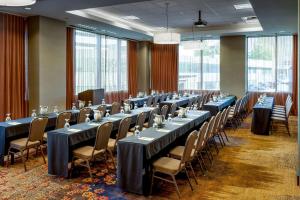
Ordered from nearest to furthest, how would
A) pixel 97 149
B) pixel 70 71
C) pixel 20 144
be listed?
1. pixel 97 149
2. pixel 20 144
3. pixel 70 71

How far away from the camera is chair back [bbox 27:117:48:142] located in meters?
5.20

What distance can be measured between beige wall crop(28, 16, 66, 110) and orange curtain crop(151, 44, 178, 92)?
666 cm

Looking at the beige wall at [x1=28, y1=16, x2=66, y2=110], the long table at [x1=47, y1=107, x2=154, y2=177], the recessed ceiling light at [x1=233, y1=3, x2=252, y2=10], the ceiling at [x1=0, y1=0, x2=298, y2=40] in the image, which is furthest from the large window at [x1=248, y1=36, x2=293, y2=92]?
the long table at [x1=47, y1=107, x2=154, y2=177]

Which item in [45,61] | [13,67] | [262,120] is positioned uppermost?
[45,61]

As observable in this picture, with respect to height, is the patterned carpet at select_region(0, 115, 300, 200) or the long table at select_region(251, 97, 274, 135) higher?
the long table at select_region(251, 97, 274, 135)

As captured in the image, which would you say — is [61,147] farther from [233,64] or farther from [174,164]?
[233,64]

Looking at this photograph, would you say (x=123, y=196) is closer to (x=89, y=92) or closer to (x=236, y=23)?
(x=89, y=92)

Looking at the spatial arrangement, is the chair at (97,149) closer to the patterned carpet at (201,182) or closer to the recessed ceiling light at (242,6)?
the patterned carpet at (201,182)

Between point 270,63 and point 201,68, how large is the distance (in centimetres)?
315

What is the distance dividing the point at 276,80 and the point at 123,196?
10.8 meters

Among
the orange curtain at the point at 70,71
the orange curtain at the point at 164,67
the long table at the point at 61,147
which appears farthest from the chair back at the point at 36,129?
the orange curtain at the point at 164,67

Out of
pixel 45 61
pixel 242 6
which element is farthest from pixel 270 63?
pixel 45 61

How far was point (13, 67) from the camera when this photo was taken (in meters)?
8.31

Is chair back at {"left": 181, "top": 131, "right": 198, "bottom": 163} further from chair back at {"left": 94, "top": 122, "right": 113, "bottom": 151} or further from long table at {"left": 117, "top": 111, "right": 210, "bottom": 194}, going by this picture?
chair back at {"left": 94, "top": 122, "right": 113, "bottom": 151}
